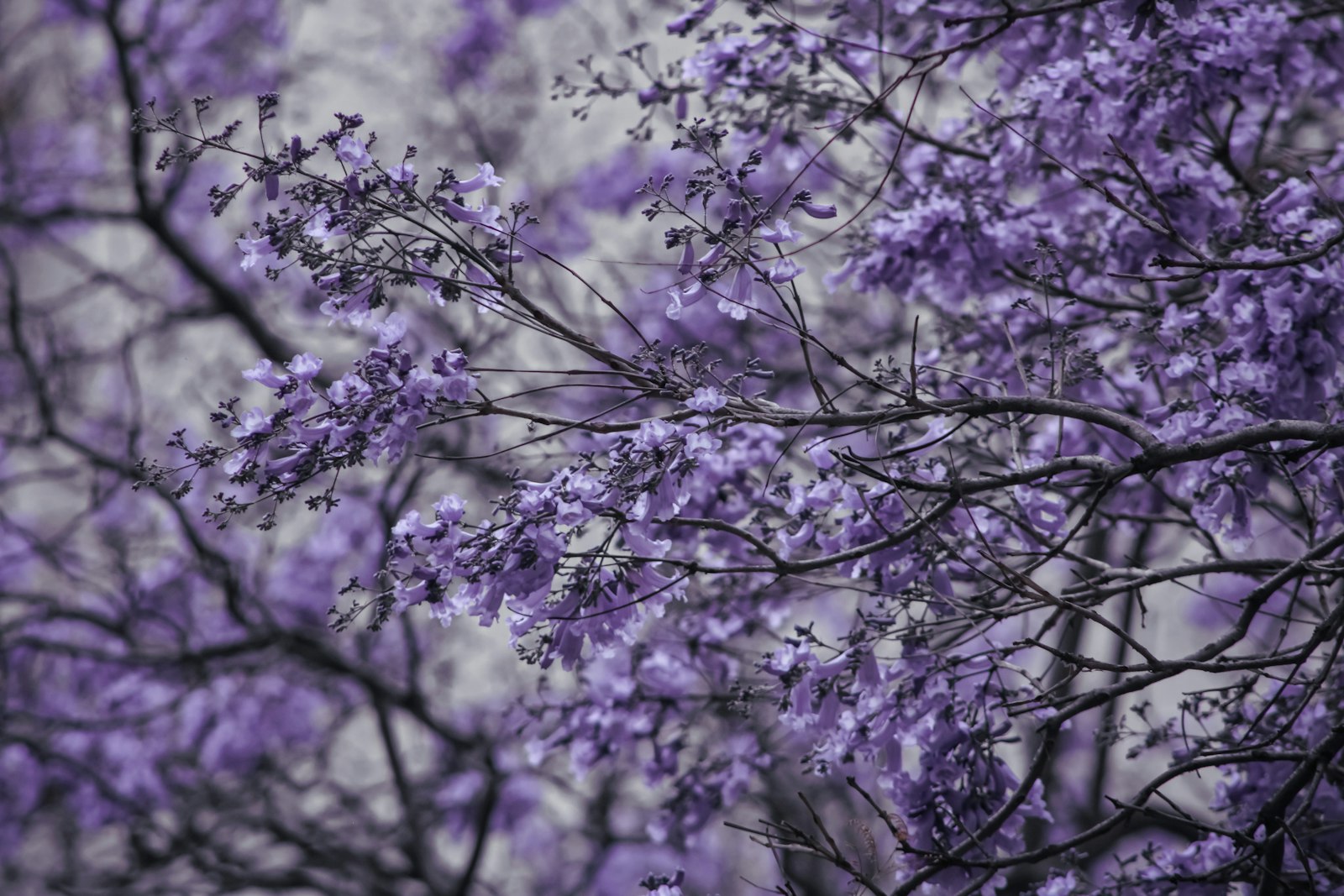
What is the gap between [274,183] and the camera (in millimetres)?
2480

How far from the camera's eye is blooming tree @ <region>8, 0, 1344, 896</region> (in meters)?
2.47

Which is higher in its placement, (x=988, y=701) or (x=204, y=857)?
(x=204, y=857)

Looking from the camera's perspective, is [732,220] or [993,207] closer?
[732,220]

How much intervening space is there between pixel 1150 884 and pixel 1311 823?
494mm

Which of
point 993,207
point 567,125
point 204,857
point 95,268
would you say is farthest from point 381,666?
point 993,207

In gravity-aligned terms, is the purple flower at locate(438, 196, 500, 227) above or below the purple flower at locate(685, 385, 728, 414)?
above

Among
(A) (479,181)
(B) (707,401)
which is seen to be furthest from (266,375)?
(B) (707,401)

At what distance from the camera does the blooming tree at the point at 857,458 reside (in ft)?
8.11

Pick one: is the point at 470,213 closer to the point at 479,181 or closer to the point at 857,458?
the point at 479,181

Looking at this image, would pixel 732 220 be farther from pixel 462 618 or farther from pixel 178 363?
pixel 178 363

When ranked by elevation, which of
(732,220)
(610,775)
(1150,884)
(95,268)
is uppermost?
(95,268)

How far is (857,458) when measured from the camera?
258 centimetres

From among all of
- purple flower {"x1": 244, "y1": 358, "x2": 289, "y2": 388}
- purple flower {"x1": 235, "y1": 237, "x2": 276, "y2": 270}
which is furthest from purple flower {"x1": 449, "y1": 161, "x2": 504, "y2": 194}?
purple flower {"x1": 244, "y1": 358, "x2": 289, "y2": 388}

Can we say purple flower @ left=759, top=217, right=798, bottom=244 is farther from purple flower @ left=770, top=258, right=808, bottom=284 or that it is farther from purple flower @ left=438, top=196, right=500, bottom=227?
purple flower @ left=438, top=196, right=500, bottom=227
